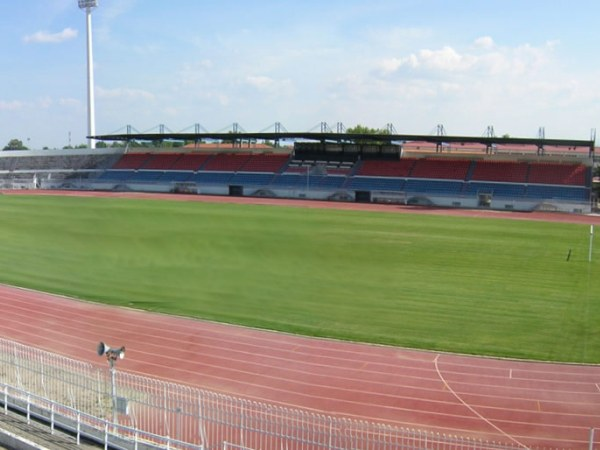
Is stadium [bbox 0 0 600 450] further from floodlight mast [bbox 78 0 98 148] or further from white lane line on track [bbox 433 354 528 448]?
floodlight mast [bbox 78 0 98 148]

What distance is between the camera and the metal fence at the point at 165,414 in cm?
1041

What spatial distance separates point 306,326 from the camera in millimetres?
18719

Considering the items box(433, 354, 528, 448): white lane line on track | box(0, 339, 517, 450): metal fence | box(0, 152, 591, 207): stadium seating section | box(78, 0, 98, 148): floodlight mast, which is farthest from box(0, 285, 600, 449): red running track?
box(78, 0, 98, 148): floodlight mast

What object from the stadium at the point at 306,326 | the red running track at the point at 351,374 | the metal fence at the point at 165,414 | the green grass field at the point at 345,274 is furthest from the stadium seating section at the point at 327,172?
the metal fence at the point at 165,414

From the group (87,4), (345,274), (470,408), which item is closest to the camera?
(470,408)

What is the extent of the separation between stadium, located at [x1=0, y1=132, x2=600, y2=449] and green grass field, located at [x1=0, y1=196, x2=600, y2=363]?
0.41 feet

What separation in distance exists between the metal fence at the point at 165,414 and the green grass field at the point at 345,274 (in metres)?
6.54

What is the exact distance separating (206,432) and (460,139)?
54942 millimetres

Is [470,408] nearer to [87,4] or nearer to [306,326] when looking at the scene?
[306,326]

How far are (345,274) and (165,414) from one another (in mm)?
16617

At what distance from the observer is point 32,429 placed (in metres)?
11.4

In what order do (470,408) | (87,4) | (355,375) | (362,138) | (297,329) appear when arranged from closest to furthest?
(470,408), (355,375), (297,329), (362,138), (87,4)

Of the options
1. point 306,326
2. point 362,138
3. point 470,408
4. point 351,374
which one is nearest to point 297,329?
point 306,326

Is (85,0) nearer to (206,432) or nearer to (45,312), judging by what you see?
(45,312)
